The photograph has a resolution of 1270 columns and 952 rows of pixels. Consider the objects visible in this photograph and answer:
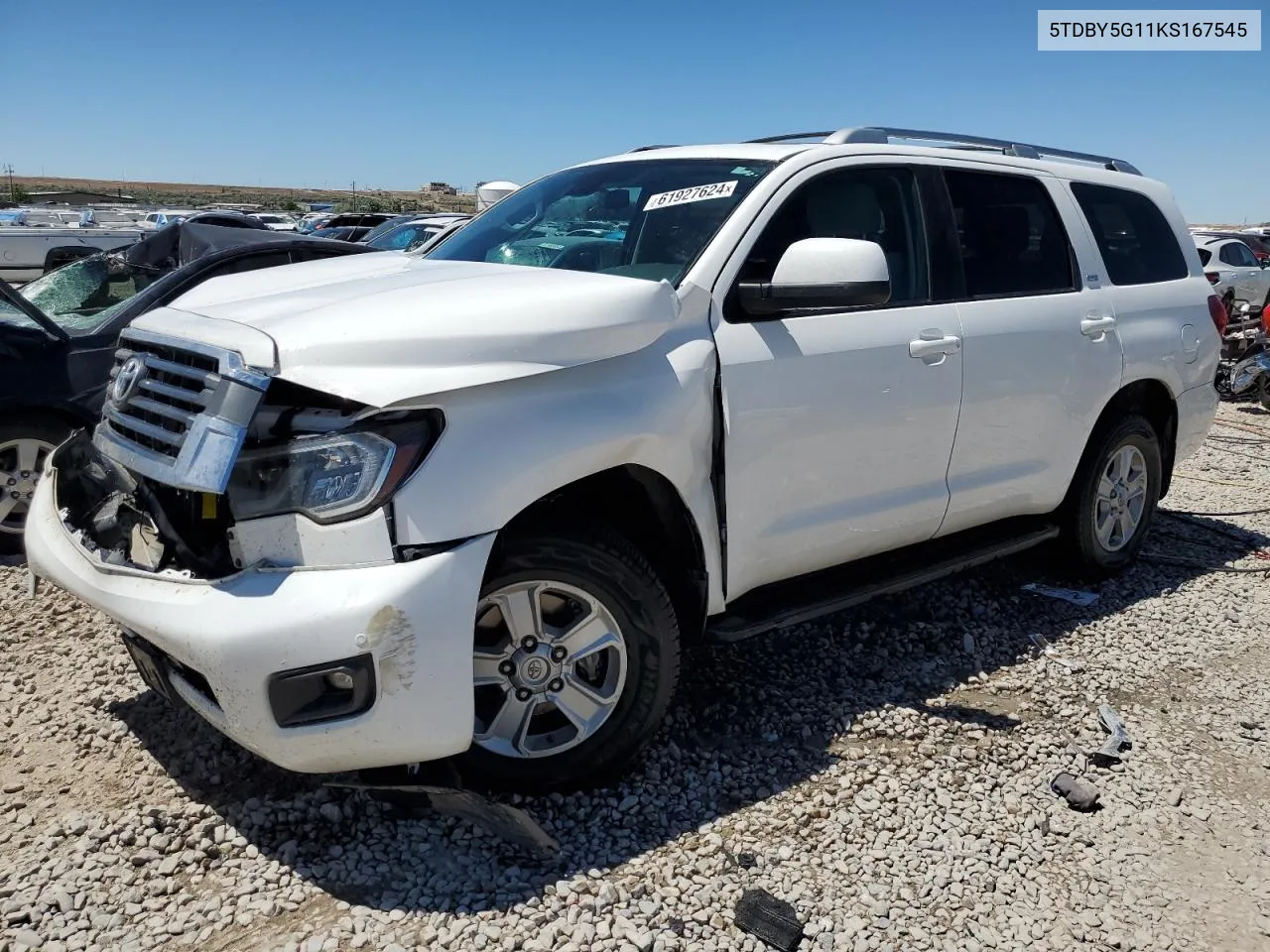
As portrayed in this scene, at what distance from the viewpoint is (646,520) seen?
3.15 m

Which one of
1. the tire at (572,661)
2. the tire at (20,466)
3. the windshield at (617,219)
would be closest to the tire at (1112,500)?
the windshield at (617,219)

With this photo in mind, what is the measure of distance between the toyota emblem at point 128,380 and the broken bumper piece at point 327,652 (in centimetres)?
54

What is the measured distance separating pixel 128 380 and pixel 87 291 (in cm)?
364

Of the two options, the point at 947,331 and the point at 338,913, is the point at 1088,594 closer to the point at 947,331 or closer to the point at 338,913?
the point at 947,331

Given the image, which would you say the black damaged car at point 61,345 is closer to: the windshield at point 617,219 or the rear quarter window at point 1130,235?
the windshield at point 617,219

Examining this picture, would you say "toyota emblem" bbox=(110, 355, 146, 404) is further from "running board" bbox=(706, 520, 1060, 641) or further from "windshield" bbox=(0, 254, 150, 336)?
"windshield" bbox=(0, 254, 150, 336)

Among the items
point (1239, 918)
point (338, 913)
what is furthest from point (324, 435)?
point (1239, 918)

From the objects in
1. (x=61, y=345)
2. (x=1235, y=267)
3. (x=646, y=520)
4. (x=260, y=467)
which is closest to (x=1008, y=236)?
(x=646, y=520)

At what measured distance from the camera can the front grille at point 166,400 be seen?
257 centimetres

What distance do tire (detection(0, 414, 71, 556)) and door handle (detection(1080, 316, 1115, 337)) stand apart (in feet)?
16.1

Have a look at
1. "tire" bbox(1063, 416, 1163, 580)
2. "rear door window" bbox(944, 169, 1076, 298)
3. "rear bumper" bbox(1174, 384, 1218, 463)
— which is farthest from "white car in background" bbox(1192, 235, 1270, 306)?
"rear door window" bbox(944, 169, 1076, 298)

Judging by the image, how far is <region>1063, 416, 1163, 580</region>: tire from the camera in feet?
15.6

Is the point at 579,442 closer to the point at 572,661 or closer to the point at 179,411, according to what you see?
the point at 572,661

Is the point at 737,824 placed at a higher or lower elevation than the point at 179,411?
lower
